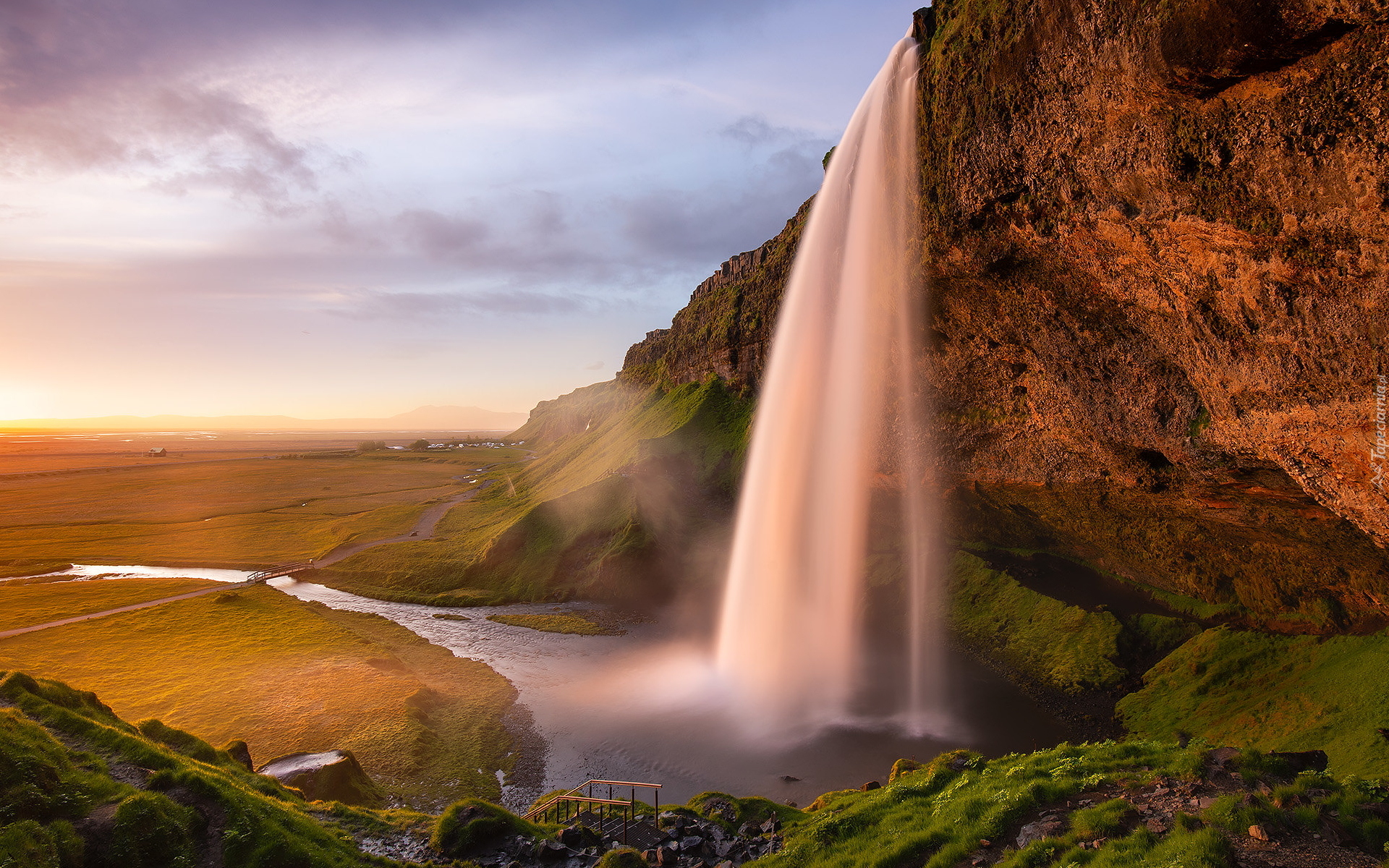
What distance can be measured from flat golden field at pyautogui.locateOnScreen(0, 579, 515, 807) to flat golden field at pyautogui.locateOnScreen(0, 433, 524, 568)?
22.3 meters

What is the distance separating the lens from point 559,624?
38312mm

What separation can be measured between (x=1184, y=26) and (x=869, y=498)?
3058cm

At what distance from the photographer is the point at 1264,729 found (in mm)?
21078

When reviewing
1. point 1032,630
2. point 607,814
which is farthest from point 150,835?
point 1032,630

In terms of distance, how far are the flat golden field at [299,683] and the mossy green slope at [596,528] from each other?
851 centimetres

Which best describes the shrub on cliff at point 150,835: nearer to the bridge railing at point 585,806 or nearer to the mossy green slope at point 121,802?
the mossy green slope at point 121,802

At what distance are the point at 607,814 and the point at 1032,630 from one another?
2578 centimetres

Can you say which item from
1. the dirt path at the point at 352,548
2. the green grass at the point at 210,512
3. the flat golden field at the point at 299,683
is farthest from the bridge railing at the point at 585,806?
the green grass at the point at 210,512

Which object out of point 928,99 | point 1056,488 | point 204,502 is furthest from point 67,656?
point 204,502

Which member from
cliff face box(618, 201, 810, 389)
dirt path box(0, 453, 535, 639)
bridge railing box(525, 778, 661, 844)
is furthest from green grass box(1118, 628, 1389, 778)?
dirt path box(0, 453, 535, 639)

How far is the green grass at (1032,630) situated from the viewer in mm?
27828

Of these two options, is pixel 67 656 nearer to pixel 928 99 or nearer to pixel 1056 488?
pixel 928 99

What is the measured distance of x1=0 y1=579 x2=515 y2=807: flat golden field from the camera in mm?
22312

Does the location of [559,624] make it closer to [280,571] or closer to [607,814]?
[607,814]
